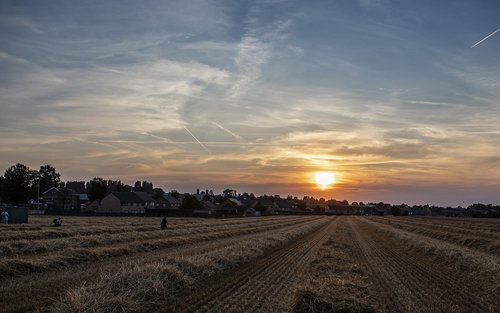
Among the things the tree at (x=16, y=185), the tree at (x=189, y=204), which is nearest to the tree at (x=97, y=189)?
the tree at (x=16, y=185)

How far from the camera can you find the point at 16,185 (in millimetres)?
111250

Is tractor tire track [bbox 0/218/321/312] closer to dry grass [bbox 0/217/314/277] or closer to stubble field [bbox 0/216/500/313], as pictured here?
stubble field [bbox 0/216/500/313]

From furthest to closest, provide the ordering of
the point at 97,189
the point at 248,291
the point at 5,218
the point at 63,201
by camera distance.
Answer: the point at 97,189, the point at 63,201, the point at 5,218, the point at 248,291

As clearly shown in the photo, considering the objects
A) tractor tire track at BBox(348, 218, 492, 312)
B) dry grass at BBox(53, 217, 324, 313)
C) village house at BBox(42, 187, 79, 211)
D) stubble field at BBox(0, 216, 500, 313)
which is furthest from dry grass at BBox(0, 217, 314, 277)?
village house at BBox(42, 187, 79, 211)

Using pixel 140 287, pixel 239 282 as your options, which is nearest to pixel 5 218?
pixel 239 282

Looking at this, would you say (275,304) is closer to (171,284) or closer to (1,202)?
(171,284)

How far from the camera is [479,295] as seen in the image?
15023mm

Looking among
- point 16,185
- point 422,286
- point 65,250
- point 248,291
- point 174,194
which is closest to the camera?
point 248,291

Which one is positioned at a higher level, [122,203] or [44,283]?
[122,203]

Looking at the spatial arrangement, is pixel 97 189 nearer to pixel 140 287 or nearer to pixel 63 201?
pixel 63 201

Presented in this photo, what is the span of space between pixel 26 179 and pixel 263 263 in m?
110

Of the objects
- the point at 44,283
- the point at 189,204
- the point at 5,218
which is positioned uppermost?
the point at 189,204

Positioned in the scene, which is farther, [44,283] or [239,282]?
[239,282]

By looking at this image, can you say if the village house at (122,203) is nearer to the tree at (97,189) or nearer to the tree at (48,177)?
the tree at (97,189)
